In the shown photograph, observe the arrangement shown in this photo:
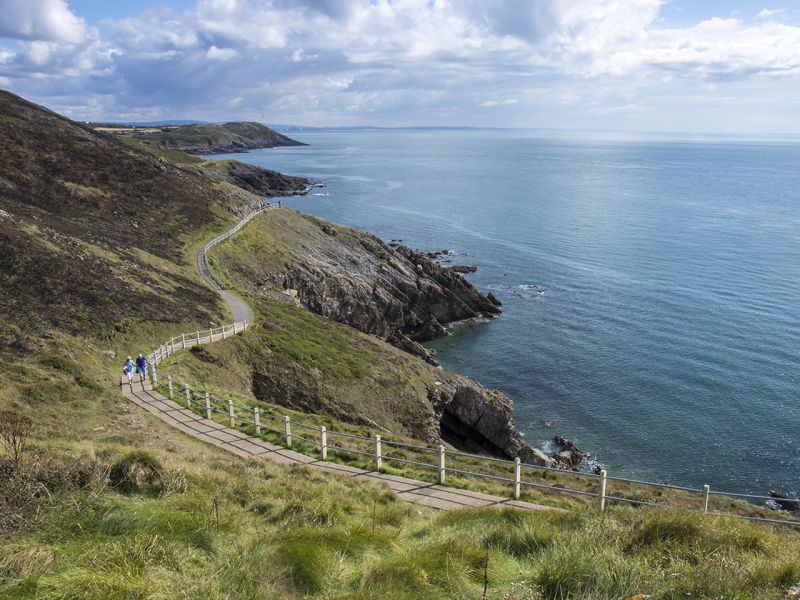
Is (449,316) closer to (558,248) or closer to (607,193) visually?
(558,248)

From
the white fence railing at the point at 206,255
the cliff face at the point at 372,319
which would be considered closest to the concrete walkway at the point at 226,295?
the white fence railing at the point at 206,255

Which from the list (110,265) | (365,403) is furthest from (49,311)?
(365,403)

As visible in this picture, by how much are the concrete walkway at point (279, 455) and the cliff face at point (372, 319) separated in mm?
9404

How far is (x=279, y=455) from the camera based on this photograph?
18.5m

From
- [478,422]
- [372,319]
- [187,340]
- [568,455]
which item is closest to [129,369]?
[187,340]

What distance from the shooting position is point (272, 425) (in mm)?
21828

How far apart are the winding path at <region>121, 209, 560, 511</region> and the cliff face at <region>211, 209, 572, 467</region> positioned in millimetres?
9264

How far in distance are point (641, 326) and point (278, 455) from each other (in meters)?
48.6

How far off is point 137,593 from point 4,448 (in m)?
6.79

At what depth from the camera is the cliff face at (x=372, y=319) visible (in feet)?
115

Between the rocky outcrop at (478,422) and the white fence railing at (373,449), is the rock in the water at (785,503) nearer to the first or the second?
the white fence railing at (373,449)

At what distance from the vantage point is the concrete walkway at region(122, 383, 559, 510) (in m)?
14.8

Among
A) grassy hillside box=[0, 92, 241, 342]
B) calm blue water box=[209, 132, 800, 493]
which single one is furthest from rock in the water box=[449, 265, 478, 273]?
grassy hillside box=[0, 92, 241, 342]

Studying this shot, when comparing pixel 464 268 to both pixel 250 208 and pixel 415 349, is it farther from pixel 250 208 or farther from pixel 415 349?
pixel 250 208
